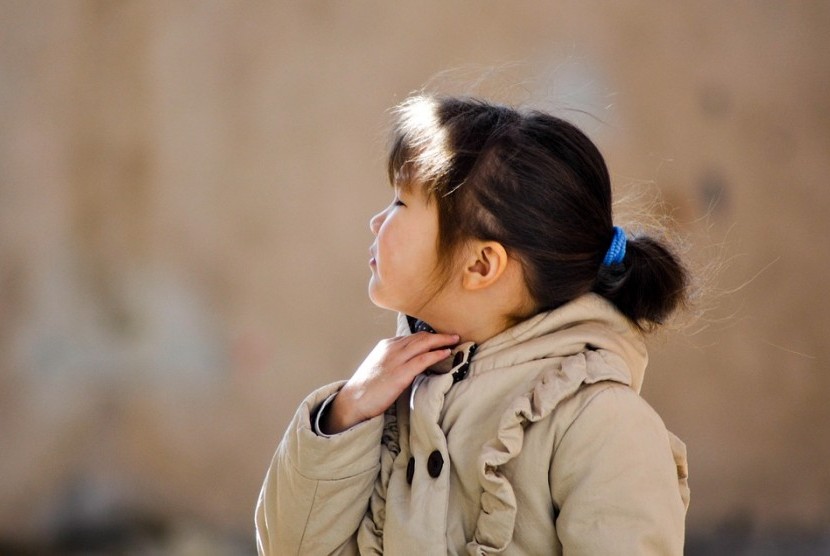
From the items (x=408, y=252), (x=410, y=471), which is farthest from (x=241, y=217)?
(x=410, y=471)

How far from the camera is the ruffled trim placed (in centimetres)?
143

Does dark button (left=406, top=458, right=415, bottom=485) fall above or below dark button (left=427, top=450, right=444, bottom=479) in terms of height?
below

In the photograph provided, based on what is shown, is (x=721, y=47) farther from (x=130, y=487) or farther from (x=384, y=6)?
(x=130, y=487)

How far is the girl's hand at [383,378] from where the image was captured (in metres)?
1.59

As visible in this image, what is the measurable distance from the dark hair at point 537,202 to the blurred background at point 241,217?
1549 mm

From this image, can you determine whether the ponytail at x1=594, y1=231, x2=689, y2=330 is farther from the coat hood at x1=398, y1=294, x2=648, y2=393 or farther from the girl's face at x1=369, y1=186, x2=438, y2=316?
the girl's face at x1=369, y1=186, x2=438, y2=316

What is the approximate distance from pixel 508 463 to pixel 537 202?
39cm

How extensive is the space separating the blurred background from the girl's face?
5.11 feet

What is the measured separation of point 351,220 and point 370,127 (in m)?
0.30

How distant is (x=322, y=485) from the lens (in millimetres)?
1566

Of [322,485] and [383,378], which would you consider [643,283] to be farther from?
[322,485]

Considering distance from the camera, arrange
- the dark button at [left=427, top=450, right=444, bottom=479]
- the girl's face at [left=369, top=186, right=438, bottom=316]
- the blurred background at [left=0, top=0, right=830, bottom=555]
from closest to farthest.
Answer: the dark button at [left=427, top=450, right=444, bottom=479] → the girl's face at [left=369, top=186, right=438, bottom=316] → the blurred background at [left=0, top=0, right=830, bottom=555]

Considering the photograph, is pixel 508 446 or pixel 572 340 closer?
pixel 508 446

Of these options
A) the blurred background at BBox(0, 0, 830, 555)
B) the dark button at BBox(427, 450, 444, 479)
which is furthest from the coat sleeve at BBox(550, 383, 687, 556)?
the blurred background at BBox(0, 0, 830, 555)
